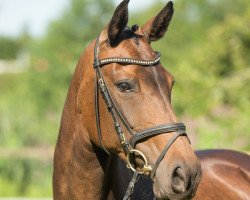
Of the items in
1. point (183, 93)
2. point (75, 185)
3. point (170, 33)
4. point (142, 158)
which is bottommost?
point (170, 33)

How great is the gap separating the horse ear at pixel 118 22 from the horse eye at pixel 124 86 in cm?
29

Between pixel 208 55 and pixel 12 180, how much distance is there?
20.3 ft

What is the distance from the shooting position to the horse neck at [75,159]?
12.1 ft

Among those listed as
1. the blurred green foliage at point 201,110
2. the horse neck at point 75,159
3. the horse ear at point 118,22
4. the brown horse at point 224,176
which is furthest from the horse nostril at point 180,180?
the blurred green foliage at point 201,110

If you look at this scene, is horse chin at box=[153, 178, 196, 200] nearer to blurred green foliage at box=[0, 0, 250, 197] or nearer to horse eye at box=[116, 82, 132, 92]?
horse eye at box=[116, 82, 132, 92]

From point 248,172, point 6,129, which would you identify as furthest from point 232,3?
point 248,172

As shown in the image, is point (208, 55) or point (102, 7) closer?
point (208, 55)

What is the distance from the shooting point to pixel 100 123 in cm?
353

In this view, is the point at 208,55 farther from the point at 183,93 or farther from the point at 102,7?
the point at 102,7

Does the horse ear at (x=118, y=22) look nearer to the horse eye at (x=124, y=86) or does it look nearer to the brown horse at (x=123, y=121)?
the brown horse at (x=123, y=121)

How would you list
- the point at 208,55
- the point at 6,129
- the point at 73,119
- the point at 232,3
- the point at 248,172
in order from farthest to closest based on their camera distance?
1. the point at 232,3
2. the point at 208,55
3. the point at 6,129
4. the point at 248,172
5. the point at 73,119

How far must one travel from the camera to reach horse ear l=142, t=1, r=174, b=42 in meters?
3.71

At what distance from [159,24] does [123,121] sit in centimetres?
70

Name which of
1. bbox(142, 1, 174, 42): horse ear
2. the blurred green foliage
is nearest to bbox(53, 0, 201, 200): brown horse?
bbox(142, 1, 174, 42): horse ear
